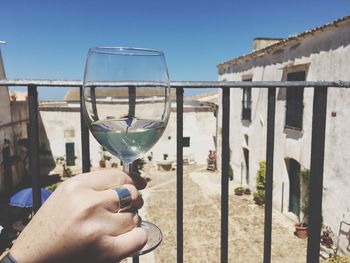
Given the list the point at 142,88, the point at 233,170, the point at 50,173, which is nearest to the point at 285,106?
the point at 233,170

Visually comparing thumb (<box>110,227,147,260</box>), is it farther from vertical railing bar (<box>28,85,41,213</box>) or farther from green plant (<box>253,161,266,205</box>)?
green plant (<box>253,161,266,205</box>)

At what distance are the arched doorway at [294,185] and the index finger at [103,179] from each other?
31.8 ft

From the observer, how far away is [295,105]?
30.3ft

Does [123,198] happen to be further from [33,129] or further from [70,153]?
[70,153]

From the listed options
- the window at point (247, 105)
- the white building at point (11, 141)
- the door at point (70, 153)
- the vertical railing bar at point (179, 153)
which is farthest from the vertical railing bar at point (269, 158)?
the door at point (70, 153)

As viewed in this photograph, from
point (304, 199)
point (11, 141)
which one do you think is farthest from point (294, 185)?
point (11, 141)

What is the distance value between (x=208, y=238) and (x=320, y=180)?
7.47 m

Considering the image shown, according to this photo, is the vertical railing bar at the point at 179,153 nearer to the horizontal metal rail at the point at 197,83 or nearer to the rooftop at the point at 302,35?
the horizontal metal rail at the point at 197,83

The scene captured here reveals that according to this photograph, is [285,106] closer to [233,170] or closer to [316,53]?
[316,53]

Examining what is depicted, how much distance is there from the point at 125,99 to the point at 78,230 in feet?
1.50

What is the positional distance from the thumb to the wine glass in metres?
0.21

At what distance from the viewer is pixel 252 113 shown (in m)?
12.2

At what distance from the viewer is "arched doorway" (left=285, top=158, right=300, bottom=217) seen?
977 cm

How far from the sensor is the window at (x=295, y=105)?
9.01m
